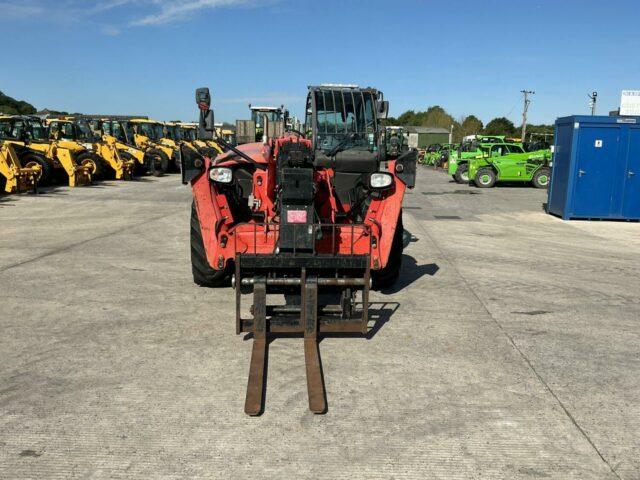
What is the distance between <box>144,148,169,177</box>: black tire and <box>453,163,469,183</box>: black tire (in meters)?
→ 12.5

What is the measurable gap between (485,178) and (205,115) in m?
19.1

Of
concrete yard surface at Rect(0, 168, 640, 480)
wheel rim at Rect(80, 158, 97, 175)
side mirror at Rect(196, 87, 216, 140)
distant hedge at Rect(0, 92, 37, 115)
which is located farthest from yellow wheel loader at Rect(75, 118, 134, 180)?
distant hedge at Rect(0, 92, 37, 115)

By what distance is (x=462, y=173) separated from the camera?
24.0 meters

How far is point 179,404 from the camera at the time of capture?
12.0 ft

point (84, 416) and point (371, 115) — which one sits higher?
point (371, 115)

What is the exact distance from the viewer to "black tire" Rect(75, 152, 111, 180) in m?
19.5

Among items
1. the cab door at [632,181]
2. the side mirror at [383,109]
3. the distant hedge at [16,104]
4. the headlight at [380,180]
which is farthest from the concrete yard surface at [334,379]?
the distant hedge at [16,104]

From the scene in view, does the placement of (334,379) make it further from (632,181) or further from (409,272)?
(632,181)

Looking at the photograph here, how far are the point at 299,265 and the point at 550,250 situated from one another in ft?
20.5

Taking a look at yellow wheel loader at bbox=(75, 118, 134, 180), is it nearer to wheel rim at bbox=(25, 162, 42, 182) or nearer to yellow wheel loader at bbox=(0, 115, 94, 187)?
yellow wheel loader at bbox=(0, 115, 94, 187)

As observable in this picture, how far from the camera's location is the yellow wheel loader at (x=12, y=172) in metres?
15.2

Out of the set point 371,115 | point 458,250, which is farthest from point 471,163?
point 458,250

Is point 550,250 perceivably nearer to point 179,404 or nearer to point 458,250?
point 458,250

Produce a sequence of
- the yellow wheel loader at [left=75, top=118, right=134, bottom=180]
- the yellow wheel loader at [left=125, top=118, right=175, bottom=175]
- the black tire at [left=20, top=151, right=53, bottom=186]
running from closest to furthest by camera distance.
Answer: the black tire at [left=20, top=151, right=53, bottom=186] → the yellow wheel loader at [left=75, top=118, right=134, bottom=180] → the yellow wheel loader at [left=125, top=118, right=175, bottom=175]
